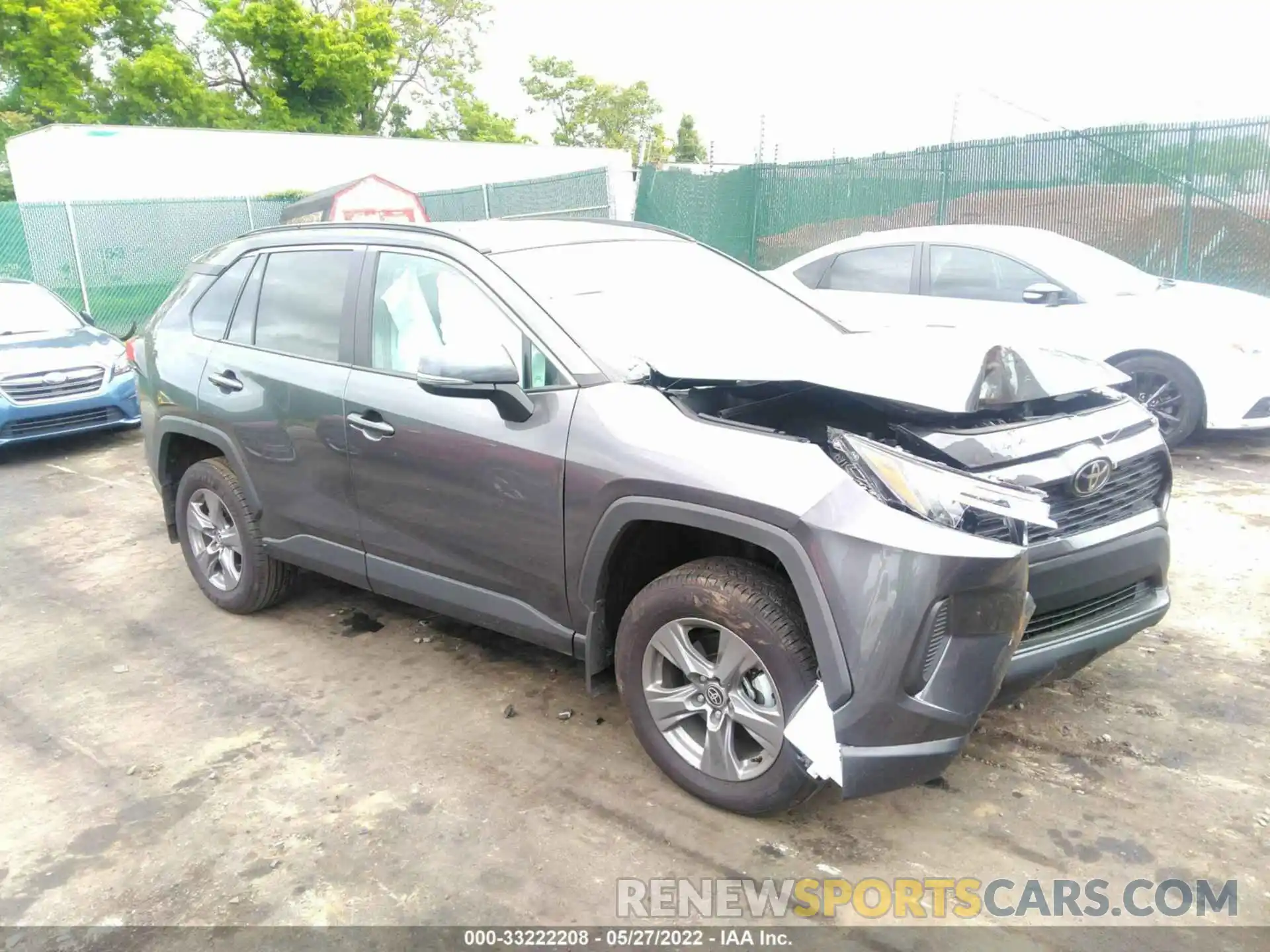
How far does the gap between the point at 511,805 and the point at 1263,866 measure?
220 centimetres

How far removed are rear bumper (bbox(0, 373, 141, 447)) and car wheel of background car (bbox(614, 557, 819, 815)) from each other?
21.0 feet

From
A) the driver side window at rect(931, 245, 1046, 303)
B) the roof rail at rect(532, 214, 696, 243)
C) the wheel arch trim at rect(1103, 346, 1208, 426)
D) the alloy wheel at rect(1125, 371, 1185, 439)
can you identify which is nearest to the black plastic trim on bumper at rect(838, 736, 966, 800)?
the roof rail at rect(532, 214, 696, 243)

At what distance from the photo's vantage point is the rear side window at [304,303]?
3.92 meters

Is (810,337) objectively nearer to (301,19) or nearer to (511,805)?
(511,805)

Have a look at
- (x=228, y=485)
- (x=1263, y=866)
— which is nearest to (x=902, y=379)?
(x=1263, y=866)

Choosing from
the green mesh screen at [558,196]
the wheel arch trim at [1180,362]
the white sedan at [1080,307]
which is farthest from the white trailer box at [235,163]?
the wheel arch trim at [1180,362]

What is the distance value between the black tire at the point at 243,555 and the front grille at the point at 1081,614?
132 inches

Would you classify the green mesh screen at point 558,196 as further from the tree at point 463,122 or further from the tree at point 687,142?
the tree at point 687,142

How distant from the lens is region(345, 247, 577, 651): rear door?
3160 millimetres

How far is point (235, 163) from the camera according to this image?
23750 mm

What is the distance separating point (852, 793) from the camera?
253 cm

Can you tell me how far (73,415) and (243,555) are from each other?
4.98 metres

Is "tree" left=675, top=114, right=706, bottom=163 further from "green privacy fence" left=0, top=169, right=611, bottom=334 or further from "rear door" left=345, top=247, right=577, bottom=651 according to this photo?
"rear door" left=345, top=247, right=577, bottom=651

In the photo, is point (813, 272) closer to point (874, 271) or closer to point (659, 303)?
point (874, 271)
